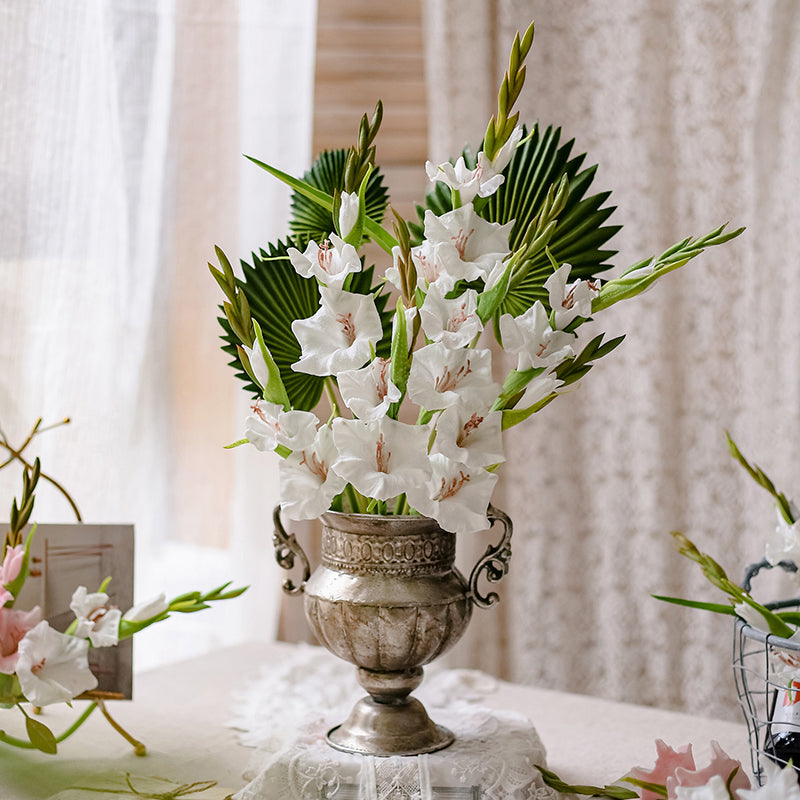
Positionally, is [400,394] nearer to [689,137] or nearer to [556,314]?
[556,314]

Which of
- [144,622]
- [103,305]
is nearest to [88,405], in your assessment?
[103,305]

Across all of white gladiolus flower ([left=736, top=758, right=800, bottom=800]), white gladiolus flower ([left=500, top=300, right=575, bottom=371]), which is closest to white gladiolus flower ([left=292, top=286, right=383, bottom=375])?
white gladiolus flower ([left=500, top=300, right=575, bottom=371])

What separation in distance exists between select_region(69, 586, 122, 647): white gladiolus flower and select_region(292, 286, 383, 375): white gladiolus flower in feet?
0.97

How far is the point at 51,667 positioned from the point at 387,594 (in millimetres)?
294

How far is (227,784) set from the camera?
95 cm

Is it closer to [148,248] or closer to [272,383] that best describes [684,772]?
[272,383]

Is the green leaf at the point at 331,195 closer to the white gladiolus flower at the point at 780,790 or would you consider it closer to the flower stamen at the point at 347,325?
the flower stamen at the point at 347,325

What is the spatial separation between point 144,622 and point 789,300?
1.24 meters

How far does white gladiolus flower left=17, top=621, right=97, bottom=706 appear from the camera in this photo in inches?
32.6

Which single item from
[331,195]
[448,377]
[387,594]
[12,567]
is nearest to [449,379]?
[448,377]

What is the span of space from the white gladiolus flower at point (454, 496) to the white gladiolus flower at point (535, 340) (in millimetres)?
103

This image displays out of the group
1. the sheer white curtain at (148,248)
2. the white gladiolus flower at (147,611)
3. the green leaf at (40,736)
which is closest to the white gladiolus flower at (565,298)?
the white gladiolus flower at (147,611)

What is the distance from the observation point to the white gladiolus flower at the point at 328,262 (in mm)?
801

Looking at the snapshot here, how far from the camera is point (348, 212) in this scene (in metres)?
0.82
